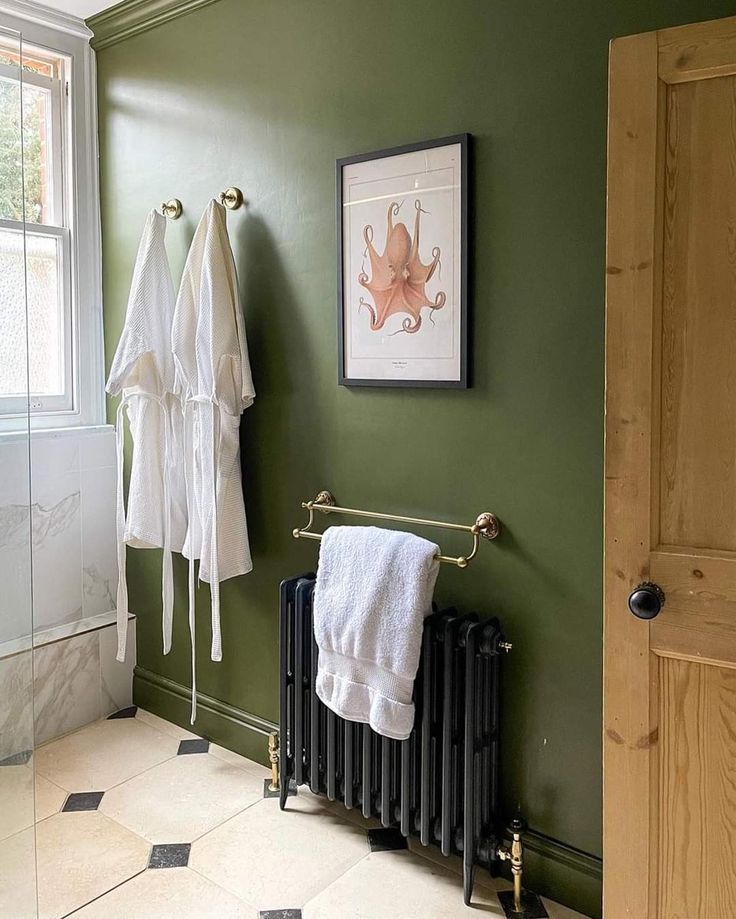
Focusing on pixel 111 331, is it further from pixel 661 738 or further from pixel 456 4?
pixel 661 738

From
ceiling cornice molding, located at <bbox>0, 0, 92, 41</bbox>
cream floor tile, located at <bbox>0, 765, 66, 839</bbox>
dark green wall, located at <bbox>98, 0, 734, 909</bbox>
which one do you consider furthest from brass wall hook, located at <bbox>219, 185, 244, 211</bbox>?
cream floor tile, located at <bbox>0, 765, 66, 839</bbox>

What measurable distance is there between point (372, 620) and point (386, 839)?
70 centimetres

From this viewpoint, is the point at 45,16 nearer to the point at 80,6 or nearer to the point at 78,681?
the point at 80,6

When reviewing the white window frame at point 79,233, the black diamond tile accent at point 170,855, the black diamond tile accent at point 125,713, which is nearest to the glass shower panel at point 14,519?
the black diamond tile accent at point 170,855

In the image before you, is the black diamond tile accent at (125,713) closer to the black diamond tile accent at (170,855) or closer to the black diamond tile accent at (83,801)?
the black diamond tile accent at (83,801)

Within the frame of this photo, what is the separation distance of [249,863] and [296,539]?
920mm

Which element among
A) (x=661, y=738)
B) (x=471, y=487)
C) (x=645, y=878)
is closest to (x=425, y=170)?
(x=471, y=487)

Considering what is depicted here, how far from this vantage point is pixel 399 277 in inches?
89.0

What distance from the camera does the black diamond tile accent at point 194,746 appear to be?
2887 mm

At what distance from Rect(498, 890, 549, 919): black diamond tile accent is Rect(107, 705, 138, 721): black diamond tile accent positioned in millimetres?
1624

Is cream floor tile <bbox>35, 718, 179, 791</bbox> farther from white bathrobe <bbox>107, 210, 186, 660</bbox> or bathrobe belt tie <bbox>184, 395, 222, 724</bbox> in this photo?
bathrobe belt tie <bbox>184, 395, 222, 724</bbox>

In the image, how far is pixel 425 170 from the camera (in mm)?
2178

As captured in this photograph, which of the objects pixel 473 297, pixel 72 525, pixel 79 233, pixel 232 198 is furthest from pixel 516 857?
pixel 79 233

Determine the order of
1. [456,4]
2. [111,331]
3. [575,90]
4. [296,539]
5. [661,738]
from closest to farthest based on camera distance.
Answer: [661,738] → [575,90] → [456,4] → [296,539] → [111,331]
